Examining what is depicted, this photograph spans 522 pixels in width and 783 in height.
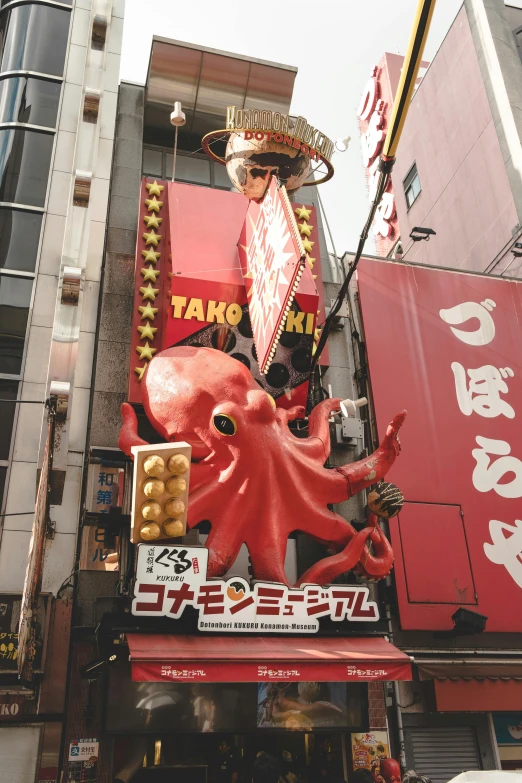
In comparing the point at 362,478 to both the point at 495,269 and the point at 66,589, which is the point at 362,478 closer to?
the point at 66,589

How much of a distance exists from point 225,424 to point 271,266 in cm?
277

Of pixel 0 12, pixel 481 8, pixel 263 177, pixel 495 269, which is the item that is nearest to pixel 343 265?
pixel 263 177

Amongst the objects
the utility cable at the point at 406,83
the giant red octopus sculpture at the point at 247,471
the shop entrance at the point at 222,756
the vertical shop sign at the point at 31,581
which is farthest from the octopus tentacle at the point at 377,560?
the vertical shop sign at the point at 31,581

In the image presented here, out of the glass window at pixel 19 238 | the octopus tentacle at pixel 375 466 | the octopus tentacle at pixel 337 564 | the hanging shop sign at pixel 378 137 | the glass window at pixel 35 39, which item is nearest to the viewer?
the octopus tentacle at pixel 337 564

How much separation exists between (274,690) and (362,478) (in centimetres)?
392

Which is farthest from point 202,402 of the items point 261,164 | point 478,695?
point 478,695

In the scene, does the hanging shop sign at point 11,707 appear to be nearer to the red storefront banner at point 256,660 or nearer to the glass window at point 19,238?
the red storefront banner at point 256,660

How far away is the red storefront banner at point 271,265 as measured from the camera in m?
10.8

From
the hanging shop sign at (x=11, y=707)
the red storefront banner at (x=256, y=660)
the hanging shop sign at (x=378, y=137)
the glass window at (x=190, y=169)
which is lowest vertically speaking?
the hanging shop sign at (x=11, y=707)

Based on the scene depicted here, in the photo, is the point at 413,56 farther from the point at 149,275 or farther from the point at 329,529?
the point at 149,275

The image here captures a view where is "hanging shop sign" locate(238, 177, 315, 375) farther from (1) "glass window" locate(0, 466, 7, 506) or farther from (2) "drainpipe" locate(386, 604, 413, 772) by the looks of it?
(2) "drainpipe" locate(386, 604, 413, 772)

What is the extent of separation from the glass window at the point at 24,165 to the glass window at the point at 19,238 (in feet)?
1.18

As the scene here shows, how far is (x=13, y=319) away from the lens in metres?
13.8

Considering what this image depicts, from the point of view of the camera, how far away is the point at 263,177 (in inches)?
524
